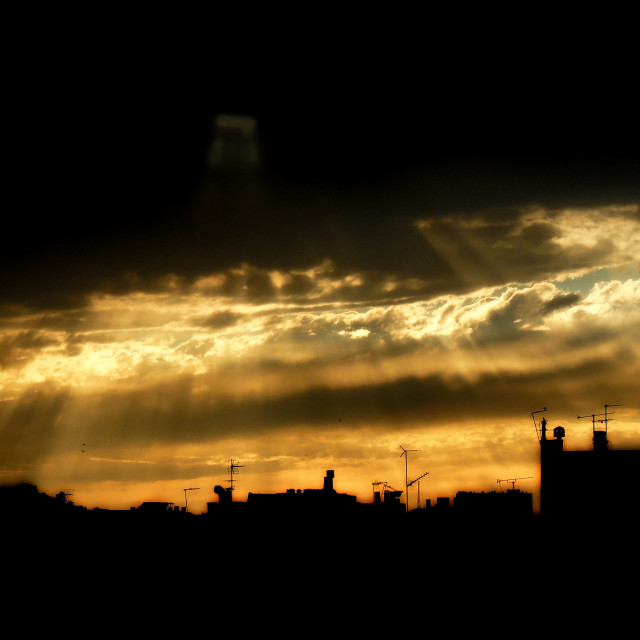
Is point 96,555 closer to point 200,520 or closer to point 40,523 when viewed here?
point 40,523

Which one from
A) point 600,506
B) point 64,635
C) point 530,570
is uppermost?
point 600,506

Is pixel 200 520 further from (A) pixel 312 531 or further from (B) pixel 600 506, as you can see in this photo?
(B) pixel 600 506

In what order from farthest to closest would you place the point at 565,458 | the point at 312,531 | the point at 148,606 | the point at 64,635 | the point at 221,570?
the point at 312,531 < the point at 565,458 < the point at 221,570 < the point at 148,606 < the point at 64,635

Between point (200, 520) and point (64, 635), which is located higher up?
point (200, 520)

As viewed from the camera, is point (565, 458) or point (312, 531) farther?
point (312, 531)

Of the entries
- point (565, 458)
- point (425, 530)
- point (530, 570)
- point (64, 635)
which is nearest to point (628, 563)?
point (530, 570)

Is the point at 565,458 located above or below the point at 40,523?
above

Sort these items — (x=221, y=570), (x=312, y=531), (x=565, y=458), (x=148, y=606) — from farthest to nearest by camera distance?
1. (x=312, y=531)
2. (x=565, y=458)
3. (x=221, y=570)
4. (x=148, y=606)

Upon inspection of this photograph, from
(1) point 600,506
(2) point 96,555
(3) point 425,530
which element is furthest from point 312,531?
(1) point 600,506

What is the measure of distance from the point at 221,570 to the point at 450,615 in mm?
15125

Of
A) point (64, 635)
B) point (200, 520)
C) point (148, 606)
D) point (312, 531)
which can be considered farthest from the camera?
point (200, 520)

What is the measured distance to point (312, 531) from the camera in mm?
73750

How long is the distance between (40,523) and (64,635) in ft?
78.4

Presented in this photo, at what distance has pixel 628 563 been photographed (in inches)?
2313
